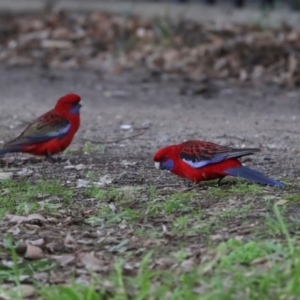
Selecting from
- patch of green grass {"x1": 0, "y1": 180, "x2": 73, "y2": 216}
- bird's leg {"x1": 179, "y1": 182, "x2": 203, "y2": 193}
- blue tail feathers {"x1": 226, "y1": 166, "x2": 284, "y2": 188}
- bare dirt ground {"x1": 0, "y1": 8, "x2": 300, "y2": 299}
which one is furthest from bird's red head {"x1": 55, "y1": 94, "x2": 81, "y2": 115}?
blue tail feathers {"x1": 226, "y1": 166, "x2": 284, "y2": 188}

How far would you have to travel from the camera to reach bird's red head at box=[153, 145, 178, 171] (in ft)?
18.5

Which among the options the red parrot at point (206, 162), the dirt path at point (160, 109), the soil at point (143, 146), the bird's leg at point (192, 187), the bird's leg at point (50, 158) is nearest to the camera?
the soil at point (143, 146)

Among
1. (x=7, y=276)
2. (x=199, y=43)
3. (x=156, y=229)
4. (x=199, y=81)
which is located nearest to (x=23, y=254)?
(x=7, y=276)

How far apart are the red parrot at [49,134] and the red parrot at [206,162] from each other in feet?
4.77

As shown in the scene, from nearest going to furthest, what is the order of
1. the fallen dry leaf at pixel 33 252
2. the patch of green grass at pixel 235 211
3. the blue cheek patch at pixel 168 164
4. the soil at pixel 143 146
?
the fallen dry leaf at pixel 33 252
the soil at pixel 143 146
the patch of green grass at pixel 235 211
the blue cheek patch at pixel 168 164

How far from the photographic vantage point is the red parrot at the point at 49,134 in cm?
682

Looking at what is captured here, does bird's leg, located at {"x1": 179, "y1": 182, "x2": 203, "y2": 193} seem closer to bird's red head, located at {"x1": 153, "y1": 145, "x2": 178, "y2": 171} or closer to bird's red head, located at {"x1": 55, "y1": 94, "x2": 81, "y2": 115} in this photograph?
bird's red head, located at {"x1": 153, "y1": 145, "x2": 178, "y2": 171}

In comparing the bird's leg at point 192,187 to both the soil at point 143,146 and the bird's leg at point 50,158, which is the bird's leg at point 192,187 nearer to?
the soil at point 143,146

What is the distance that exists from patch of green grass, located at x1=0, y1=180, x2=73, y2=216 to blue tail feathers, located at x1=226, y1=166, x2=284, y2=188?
107cm

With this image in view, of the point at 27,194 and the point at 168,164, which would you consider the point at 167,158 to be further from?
the point at 27,194

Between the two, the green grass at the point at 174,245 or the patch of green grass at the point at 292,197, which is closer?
the green grass at the point at 174,245

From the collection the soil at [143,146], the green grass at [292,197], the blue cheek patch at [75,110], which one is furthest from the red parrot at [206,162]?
the blue cheek patch at [75,110]

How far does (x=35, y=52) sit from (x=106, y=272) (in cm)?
1001

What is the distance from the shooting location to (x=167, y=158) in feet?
18.6
